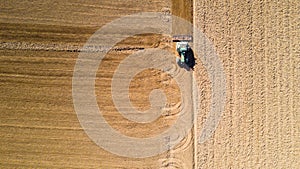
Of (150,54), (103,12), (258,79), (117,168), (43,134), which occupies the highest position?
(103,12)

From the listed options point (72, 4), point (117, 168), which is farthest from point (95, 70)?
point (117, 168)

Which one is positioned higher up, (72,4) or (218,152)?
(72,4)

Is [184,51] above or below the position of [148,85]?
above

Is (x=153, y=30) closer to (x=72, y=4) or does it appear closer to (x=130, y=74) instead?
(x=130, y=74)
